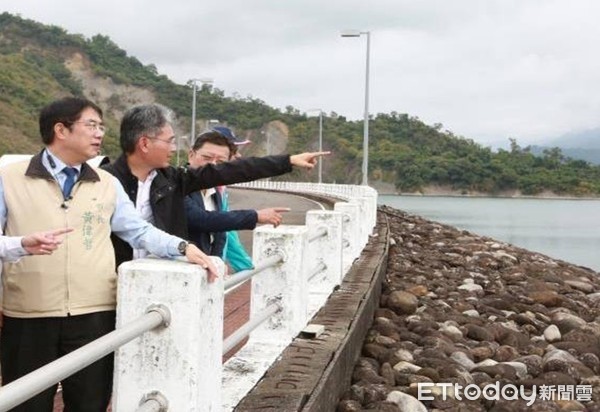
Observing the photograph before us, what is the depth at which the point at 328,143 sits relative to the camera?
106 meters

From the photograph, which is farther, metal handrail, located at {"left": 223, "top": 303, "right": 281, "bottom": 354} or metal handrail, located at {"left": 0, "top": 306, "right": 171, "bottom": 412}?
metal handrail, located at {"left": 223, "top": 303, "right": 281, "bottom": 354}

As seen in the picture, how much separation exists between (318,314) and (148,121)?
288cm

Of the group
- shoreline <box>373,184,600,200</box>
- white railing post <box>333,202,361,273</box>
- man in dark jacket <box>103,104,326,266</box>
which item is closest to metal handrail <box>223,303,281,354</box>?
man in dark jacket <box>103,104,326,266</box>

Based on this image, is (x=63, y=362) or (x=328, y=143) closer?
(x=63, y=362)

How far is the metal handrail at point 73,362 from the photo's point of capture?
1732 mm

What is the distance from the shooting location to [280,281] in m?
4.60

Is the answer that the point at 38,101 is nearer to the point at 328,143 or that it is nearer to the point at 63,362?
the point at 328,143

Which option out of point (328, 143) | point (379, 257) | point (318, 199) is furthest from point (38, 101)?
point (379, 257)

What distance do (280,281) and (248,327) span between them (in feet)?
2.52

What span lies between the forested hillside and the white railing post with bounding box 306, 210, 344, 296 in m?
76.1

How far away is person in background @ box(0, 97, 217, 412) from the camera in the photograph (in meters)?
2.53

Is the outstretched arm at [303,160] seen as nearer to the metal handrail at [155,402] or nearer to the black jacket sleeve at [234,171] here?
the black jacket sleeve at [234,171]

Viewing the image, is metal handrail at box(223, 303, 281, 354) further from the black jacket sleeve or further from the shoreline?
the shoreline

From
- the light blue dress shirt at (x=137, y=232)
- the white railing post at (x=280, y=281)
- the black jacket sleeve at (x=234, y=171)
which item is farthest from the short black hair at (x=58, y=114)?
the white railing post at (x=280, y=281)
